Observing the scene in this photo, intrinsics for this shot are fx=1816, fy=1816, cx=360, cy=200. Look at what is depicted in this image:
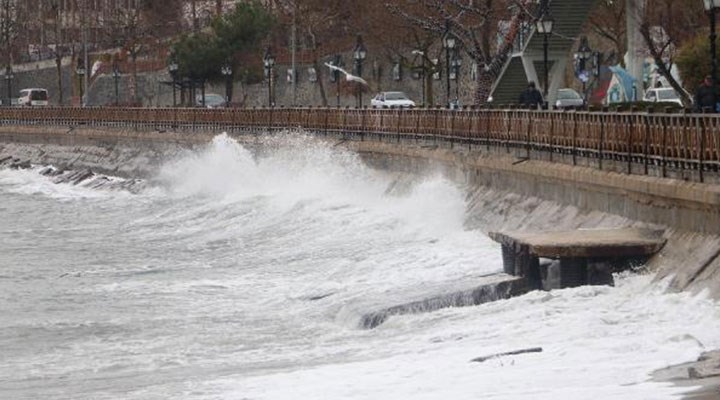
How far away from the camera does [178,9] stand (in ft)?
455

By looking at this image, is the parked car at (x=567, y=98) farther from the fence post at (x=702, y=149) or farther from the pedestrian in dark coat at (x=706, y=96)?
the fence post at (x=702, y=149)

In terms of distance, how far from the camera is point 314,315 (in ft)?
80.5

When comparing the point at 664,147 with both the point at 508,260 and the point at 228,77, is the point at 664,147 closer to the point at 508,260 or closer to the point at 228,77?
the point at 508,260

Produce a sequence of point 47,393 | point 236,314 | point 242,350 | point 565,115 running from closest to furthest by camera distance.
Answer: point 47,393, point 242,350, point 236,314, point 565,115

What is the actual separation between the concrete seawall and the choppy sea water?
453mm

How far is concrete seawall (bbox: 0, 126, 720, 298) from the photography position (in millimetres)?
20938

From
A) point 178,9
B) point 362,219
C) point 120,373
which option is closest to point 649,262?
point 120,373

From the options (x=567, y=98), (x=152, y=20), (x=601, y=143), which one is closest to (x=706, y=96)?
(x=601, y=143)

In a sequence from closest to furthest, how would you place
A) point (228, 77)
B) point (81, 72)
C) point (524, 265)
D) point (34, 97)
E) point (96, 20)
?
point (524, 265) < point (228, 77) < point (81, 72) < point (34, 97) < point (96, 20)

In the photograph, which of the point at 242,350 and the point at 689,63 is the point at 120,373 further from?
the point at 689,63

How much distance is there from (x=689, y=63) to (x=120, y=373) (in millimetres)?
29555

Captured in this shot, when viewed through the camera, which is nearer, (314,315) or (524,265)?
(524,265)

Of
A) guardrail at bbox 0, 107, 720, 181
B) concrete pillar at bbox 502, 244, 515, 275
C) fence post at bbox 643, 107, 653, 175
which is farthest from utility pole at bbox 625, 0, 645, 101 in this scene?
concrete pillar at bbox 502, 244, 515, 275

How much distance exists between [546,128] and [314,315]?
8.62 m
